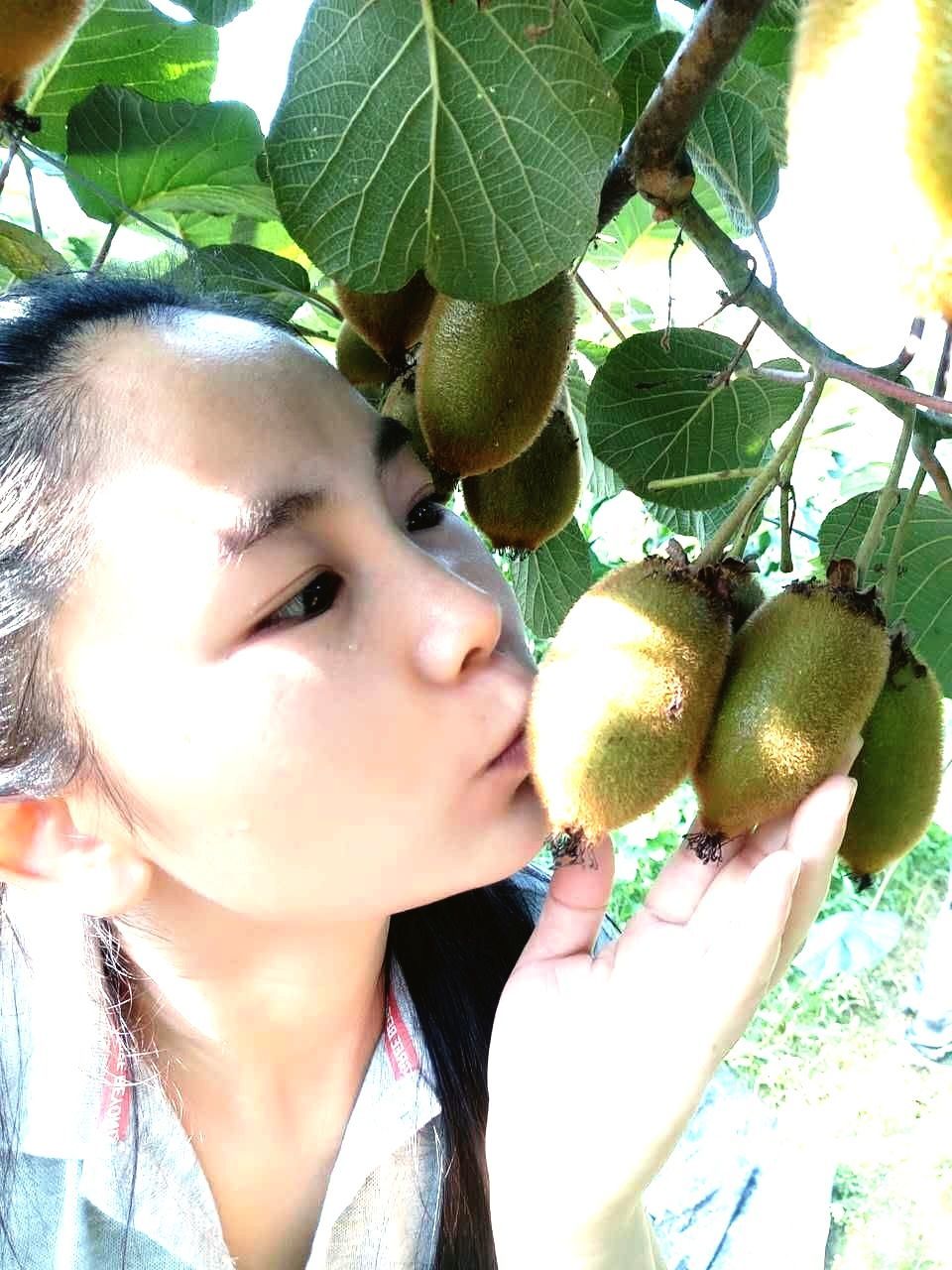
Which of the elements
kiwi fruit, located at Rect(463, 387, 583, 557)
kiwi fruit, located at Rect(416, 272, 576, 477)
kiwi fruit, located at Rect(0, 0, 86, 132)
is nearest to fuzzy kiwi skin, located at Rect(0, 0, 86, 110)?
kiwi fruit, located at Rect(0, 0, 86, 132)

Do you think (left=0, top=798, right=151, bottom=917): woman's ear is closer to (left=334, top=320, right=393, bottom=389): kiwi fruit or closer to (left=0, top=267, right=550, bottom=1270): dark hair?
(left=0, top=267, right=550, bottom=1270): dark hair

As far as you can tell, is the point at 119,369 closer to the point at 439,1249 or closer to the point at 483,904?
the point at 483,904

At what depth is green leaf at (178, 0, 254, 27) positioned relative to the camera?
767mm

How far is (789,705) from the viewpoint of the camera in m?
0.52

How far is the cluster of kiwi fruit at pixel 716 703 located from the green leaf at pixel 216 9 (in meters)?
0.47

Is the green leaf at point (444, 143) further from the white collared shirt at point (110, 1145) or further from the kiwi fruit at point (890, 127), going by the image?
the white collared shirt at point (110, 1145)

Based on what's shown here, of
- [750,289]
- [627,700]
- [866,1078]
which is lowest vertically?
[866,1078]

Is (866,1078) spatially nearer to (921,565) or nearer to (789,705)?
(921,565)

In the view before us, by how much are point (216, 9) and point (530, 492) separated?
369 millimetres

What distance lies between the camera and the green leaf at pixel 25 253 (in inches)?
33.1

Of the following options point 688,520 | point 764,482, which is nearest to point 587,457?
point 688,520

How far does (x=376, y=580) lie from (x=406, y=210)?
0.64ft

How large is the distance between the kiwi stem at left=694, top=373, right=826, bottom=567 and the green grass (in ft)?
4.45

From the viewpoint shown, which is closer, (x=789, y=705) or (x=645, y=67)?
(x=789, y=705)
